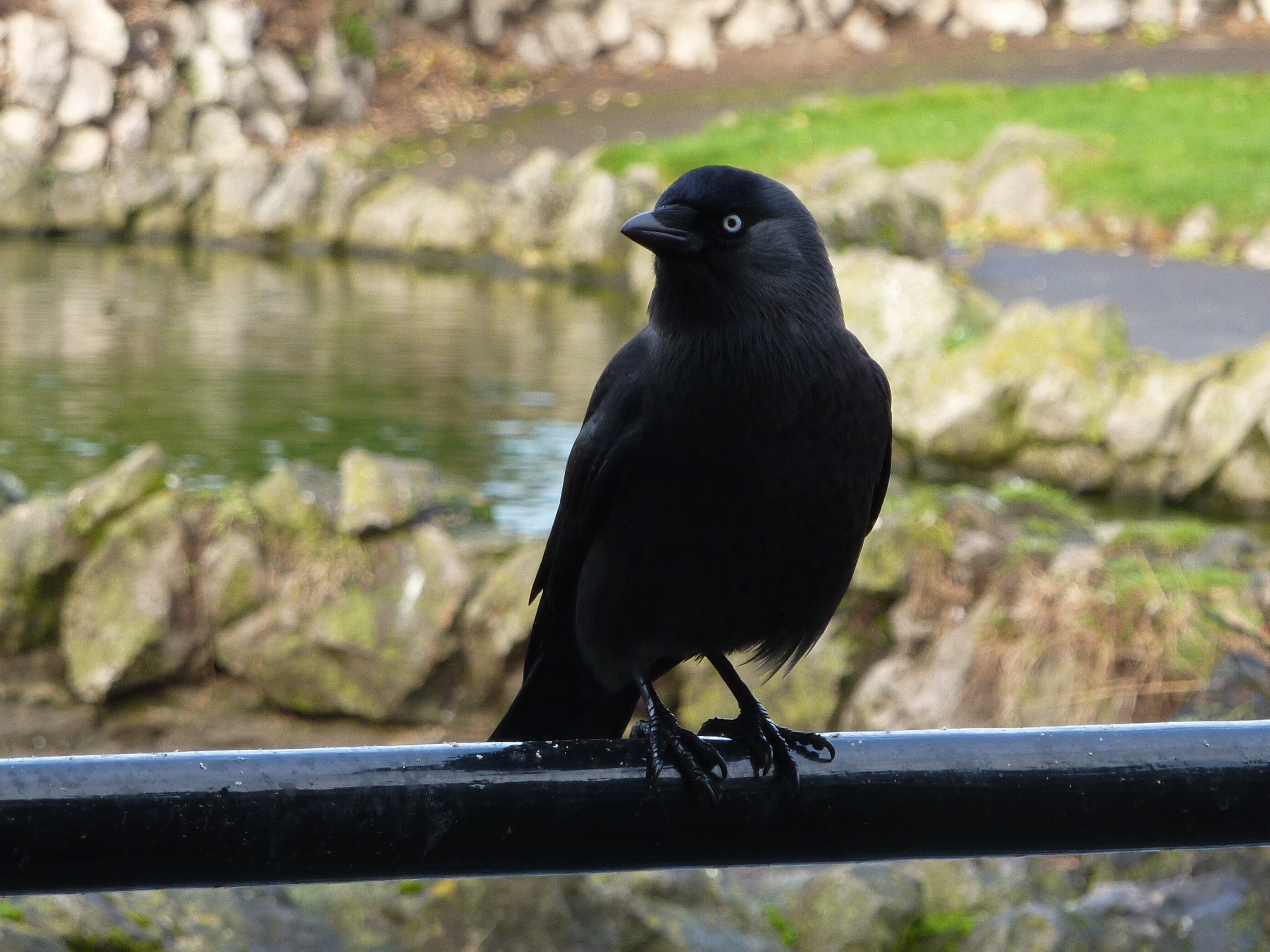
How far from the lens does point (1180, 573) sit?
5180mm

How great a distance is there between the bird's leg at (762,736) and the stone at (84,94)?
1619 centimetres

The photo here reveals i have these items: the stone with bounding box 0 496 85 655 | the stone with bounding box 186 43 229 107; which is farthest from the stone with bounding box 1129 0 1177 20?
the stone with bounding box 0 496 85 655

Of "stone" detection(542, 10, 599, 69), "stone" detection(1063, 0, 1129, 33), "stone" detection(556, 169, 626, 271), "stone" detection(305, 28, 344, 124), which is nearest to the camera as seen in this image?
"stone" detection(556, 169, 626, 271)

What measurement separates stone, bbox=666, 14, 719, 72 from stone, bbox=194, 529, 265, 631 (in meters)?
19.4

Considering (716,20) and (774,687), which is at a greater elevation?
(716,20)

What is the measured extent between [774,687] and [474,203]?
972cm

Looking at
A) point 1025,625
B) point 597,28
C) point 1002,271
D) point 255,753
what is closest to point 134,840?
point 255,753

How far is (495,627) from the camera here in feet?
19.2

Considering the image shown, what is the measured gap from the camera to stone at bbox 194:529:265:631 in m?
5.96

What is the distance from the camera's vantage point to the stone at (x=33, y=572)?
593cm

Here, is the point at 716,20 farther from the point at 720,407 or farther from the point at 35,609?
the point at 720,407

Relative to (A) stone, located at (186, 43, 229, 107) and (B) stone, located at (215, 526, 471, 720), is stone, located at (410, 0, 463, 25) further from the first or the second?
(B) stone, located at (215, 526, 471, 720)

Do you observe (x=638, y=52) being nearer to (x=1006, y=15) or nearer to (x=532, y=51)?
(x=532, y=51)

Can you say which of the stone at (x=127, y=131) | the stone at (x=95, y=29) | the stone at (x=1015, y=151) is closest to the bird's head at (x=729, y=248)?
the stone at (x=1015, y=151)
